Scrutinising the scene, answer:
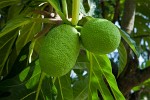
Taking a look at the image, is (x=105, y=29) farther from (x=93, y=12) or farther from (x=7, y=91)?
(x=7, y=91)

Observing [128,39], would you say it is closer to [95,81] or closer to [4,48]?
[95,81]

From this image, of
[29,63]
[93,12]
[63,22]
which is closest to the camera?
[63,22]

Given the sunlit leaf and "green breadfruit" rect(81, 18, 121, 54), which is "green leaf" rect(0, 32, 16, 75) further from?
"green breadfruit" rect(81, 18, 121, 54)

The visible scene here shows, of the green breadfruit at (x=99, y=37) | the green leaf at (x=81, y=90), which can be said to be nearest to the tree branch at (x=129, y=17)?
the green leaf at (x=81, y=90)

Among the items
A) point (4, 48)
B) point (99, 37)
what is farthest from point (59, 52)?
point (4, 48)

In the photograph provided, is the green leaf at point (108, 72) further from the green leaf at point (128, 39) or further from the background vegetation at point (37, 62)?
the green leaf at point (128, 39)

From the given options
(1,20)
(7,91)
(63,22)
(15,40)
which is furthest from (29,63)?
(1,20)
